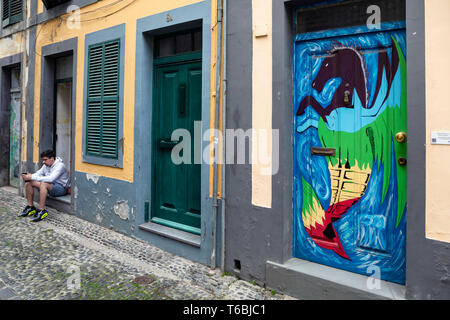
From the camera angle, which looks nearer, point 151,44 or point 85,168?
point 151,44

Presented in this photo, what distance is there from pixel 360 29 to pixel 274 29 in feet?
2.80

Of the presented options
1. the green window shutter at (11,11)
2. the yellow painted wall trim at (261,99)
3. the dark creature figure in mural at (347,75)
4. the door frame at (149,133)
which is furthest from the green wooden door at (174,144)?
the green window shutter at (11,11)

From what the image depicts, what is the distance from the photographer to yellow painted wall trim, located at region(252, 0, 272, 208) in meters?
3.78

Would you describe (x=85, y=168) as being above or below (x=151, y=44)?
below

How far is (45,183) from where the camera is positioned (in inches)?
261

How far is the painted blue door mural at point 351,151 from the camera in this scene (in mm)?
3217

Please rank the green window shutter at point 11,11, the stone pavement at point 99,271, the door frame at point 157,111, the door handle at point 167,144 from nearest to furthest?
the stone pavement at point 99,271 < the door frame at point 157,111 < the door handle at point 167,144 < the green window shutter at point 11,11

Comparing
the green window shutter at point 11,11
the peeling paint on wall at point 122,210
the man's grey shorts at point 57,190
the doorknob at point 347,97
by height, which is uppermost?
the green window shutter at point 11,11

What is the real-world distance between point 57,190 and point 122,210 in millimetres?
2145

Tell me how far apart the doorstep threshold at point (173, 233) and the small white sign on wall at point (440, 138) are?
2.82 meters

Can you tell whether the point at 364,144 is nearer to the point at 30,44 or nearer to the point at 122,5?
the point at 122,5

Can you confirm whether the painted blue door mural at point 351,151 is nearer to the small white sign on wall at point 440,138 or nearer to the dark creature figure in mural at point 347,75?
the dark creature figure in mural at point 347,75
